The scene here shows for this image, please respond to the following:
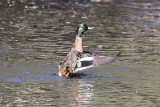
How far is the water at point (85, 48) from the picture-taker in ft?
39.7

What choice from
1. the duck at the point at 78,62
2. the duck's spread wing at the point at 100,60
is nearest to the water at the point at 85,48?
the duck at the point at 78,62

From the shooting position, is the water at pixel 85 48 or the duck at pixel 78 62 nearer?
the water at pixel 85 48

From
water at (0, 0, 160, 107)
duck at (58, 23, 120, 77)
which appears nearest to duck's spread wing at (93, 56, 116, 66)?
duck at (58, 23, 120, 77)

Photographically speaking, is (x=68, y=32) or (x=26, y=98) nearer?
(x=26, y=98)

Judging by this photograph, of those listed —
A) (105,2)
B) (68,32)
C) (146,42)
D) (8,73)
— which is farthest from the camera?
(105,2)

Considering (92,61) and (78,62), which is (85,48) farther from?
(92,61)

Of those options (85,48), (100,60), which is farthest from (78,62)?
(85,48)

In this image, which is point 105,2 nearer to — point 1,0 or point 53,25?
point 1,0

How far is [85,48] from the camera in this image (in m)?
17.7

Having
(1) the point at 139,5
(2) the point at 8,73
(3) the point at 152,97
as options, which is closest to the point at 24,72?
(2) the point at 8,73

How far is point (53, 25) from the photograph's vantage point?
22641mm

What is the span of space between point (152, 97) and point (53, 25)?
1088 cm

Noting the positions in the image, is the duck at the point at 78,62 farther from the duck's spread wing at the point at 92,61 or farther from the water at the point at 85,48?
the water at the point at 85,48

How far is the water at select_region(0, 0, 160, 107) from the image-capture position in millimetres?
12094
